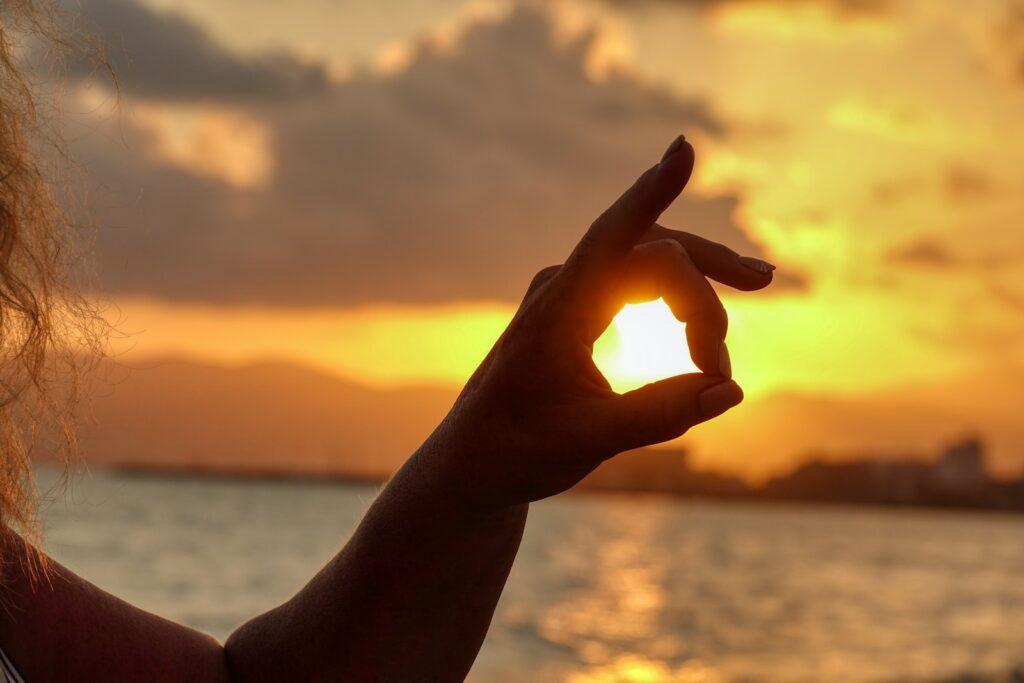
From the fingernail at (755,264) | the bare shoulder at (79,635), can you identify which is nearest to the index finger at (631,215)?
the fingernail at (755,264)

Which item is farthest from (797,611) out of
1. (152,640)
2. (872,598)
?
(152,640)

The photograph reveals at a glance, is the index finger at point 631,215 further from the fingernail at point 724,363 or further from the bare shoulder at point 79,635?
the bare shoulder at point 79,635

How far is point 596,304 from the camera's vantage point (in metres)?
1.17

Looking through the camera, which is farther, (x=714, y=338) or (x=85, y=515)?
(x=85, y=515)

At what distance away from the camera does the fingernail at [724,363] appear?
1.09 m

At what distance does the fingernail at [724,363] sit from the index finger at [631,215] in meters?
0.15

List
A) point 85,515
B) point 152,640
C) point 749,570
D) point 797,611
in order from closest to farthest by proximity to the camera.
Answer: point 152,640, point 797,611, point 749,570, point 85,515

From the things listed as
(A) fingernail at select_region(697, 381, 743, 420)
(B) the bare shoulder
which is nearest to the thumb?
(A) fingernail at select_region(697, 381, 743, 420)

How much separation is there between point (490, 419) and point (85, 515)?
7306cm

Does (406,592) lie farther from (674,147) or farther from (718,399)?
(674,147)

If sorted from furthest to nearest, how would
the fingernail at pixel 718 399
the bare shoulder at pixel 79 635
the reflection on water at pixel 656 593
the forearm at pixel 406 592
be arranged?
the reflection on water at pixel 656 593
the bare shoulder at pixel 79 635
the forearm at pixel 406 592
the fingernail at pixel 718 399

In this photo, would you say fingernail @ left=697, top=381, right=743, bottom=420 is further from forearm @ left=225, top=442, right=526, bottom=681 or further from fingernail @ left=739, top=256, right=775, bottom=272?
forearm @ left=225, top=442, right=526, bottom=681

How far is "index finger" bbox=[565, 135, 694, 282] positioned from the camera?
43.6 inches

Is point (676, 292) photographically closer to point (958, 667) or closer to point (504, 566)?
point (504, 566)
